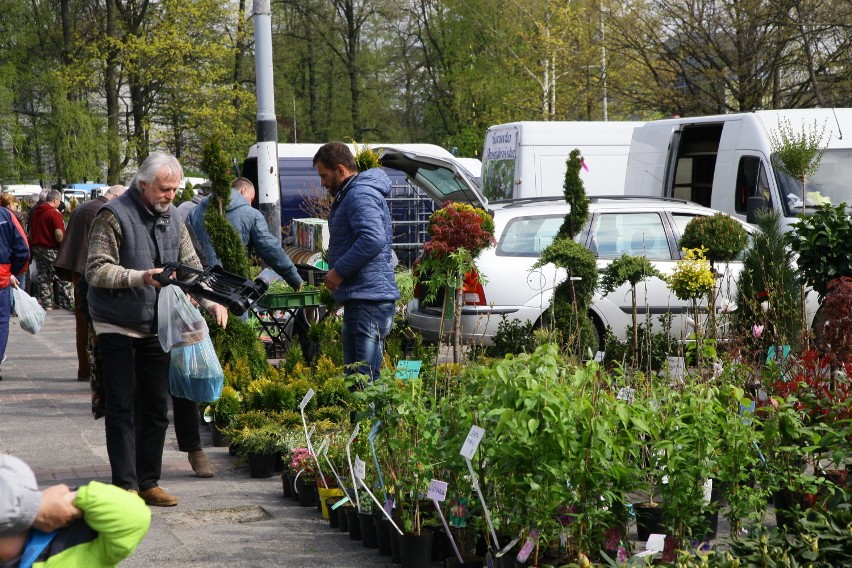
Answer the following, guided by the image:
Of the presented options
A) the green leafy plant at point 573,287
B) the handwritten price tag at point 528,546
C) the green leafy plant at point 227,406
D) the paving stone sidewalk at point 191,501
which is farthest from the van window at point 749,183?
the handwritten price tag at point 528,546

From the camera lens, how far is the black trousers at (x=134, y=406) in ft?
18.8

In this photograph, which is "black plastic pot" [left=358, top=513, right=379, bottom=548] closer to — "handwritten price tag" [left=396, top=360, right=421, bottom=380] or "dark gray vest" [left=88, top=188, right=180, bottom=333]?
"handwritten price tag" [left=396, top=360, right=421, bottom=380]

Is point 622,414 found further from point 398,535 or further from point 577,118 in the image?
point 577,118

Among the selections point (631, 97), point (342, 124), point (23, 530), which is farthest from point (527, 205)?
point (342, 124)

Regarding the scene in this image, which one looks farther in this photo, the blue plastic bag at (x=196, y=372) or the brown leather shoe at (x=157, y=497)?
the blue plastic bag at (x=196, y=372)

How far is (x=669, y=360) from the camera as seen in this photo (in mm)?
7059

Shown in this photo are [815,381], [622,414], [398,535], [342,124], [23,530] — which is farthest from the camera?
[342,124]

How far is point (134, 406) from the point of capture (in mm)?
6020

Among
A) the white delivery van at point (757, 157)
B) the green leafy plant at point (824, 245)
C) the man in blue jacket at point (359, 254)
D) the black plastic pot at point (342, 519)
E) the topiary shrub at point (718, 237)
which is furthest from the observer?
the white delivery van at point (757, 157)

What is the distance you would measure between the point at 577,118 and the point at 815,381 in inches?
1287

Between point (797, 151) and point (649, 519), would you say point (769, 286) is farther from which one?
point (649, 519)

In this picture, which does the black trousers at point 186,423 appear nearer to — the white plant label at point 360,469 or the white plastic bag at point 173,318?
the white plastic bag at point 173,318

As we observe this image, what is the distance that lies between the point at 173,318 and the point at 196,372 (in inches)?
21.0

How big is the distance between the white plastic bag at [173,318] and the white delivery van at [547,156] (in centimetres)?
1199
